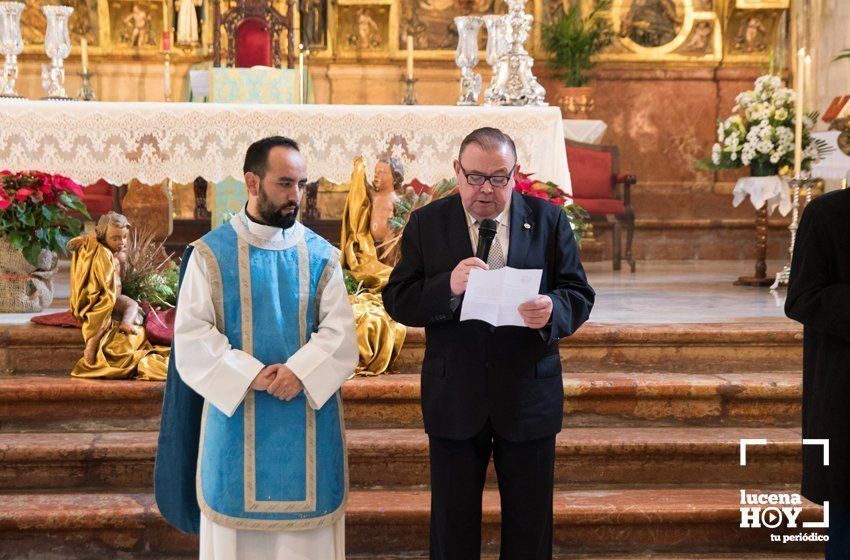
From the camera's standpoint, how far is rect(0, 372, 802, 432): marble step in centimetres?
503

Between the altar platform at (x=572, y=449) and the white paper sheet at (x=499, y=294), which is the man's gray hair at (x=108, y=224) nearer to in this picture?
the altar platform at (x=572, y=449)

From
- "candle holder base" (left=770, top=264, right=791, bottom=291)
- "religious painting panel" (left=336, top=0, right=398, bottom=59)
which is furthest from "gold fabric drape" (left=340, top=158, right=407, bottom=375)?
"religious painting panel" (left=336, top=0, right=398, bottom=59)

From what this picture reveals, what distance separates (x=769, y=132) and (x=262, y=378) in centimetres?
582

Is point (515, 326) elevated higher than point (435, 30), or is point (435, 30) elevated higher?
point (435, 30)

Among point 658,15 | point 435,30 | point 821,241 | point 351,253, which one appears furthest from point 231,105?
point 658,15

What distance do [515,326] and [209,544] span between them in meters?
1.12

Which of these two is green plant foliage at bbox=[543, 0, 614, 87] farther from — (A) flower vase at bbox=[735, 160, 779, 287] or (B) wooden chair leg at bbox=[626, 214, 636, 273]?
(A) flower vase at bbox=[735, 160, 779, 287]

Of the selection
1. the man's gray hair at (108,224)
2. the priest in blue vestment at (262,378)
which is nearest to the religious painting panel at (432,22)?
the man's gray hair at (108,224)

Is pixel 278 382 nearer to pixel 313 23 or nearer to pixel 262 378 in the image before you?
pixel 262 378

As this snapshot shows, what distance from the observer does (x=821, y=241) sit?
3.32 metres

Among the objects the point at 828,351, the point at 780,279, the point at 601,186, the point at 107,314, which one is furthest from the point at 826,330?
the point at 601,186

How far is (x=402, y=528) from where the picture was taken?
443 cm

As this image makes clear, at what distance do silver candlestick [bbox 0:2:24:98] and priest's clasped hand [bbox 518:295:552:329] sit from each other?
15.4 feet

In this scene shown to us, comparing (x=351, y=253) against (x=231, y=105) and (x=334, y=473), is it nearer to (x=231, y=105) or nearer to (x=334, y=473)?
(x=231, y=105)
